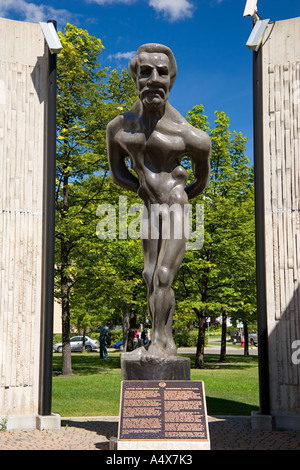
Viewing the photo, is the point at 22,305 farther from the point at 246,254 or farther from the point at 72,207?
the point at 246,254

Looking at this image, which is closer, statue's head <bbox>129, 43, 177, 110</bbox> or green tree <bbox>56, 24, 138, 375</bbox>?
statue's head <bbox>129, 43, 177, 110</bbox>

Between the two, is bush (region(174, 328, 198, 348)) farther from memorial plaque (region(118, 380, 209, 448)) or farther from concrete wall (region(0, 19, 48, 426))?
memorial plaque (region(118, 380, 209, 448))

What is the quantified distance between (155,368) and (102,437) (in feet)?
7.61

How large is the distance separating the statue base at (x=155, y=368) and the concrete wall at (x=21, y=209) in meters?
3.34

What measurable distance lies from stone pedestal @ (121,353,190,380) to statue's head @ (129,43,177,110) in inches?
119

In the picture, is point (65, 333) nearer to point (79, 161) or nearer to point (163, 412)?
point (79, 161)

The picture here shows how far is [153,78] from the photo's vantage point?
6668 millimetres

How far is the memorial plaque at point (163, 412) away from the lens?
5.75 meters

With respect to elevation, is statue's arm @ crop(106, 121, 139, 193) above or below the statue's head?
below

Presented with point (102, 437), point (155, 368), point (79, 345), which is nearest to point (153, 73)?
point (155, 368)

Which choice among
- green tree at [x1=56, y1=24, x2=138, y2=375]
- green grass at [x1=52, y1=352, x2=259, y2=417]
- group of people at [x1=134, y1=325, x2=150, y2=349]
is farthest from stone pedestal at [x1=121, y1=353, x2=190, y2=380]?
group of people at [x1=134, y1=325, x2=150, y2=349]

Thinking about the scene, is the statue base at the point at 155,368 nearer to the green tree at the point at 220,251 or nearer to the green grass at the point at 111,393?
the green grass at the point at 111,393

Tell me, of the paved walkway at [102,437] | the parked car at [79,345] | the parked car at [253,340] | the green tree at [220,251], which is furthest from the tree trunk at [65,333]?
the parked car at [253,340]

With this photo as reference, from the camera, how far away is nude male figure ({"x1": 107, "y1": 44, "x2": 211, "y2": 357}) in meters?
6.69
